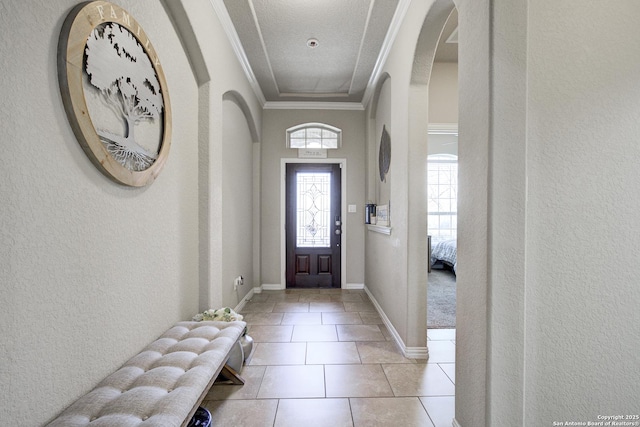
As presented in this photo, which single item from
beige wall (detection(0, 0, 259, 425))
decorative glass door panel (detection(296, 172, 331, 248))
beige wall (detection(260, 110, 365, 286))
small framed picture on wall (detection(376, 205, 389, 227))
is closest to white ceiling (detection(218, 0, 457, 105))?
beige wall (detection(260, 110, 365, 286))

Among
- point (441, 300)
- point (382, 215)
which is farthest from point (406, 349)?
point (441, 300)

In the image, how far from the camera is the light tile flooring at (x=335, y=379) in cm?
180

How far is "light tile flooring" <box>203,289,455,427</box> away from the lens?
5.92 ft

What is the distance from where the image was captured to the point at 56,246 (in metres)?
1.13

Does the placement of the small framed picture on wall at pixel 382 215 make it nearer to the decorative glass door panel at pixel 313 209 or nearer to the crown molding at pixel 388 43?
the decorative glass door panel at pixel 313 209

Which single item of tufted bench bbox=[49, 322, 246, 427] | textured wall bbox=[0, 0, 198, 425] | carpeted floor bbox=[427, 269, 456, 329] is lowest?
carpeted floor bbox=[427, 269, 456, 329]

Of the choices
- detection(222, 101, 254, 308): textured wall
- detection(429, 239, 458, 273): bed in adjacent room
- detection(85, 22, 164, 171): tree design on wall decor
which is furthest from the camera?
detection(429, 239, 458, 273): bed in adjacent room

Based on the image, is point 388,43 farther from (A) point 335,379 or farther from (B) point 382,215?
(A) point 335,379

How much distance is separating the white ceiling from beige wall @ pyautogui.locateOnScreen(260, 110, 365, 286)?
0.42m

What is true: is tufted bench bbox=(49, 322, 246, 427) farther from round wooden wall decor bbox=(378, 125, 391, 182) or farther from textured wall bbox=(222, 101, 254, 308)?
round wooden wall decor bbox=(378, 125, 391, 182)

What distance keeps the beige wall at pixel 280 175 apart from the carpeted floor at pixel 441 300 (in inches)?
50.6

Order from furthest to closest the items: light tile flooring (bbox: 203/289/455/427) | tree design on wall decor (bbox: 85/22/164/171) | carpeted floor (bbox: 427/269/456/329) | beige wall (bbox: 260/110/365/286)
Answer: beige wall (bbox: 260/110/365/286), carpeted floor (bbox: 427/269/456/329), light tile flooring (bbox: 203/289/455/427), tree design on wall decor (bbox: 85/22/164/171)

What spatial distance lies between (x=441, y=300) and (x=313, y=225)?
2246 millimetres

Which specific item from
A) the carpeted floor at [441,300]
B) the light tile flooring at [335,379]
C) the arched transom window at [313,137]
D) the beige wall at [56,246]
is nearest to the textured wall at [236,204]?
the light tile flooring at [335,379]
